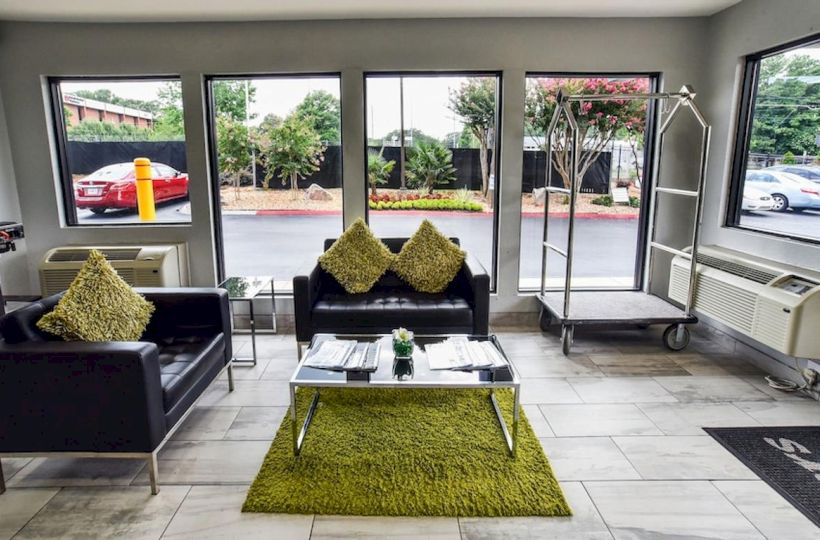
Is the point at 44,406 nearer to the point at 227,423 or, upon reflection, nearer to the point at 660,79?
the point at 227,423

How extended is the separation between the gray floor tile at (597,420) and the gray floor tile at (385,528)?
0.97 metres

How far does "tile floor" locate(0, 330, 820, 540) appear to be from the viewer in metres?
2.04

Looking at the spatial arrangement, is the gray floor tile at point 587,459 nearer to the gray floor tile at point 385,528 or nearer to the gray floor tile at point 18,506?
the gray floor tile at point 385,528

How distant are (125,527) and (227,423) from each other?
2.80 feet

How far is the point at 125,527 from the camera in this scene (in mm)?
2057

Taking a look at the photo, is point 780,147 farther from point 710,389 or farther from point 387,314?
point 387,314

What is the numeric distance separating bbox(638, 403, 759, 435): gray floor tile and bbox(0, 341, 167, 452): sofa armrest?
2.63 metres

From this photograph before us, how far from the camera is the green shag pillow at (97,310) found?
2287mm

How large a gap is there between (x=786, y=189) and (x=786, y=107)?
563 millimetres

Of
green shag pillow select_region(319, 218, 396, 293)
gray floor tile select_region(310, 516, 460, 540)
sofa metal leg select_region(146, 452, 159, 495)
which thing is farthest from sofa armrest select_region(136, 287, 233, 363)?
gray floor tile select_region(310, 516, 460, 540)

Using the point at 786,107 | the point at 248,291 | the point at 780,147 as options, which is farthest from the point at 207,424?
the point at 786,107

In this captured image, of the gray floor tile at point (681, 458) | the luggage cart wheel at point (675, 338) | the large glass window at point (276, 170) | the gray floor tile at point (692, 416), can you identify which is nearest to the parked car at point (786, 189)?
the luggage cart wheel at point (675, 338)

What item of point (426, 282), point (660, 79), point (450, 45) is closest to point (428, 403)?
point (426, 282)

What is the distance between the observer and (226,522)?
6.83ft
